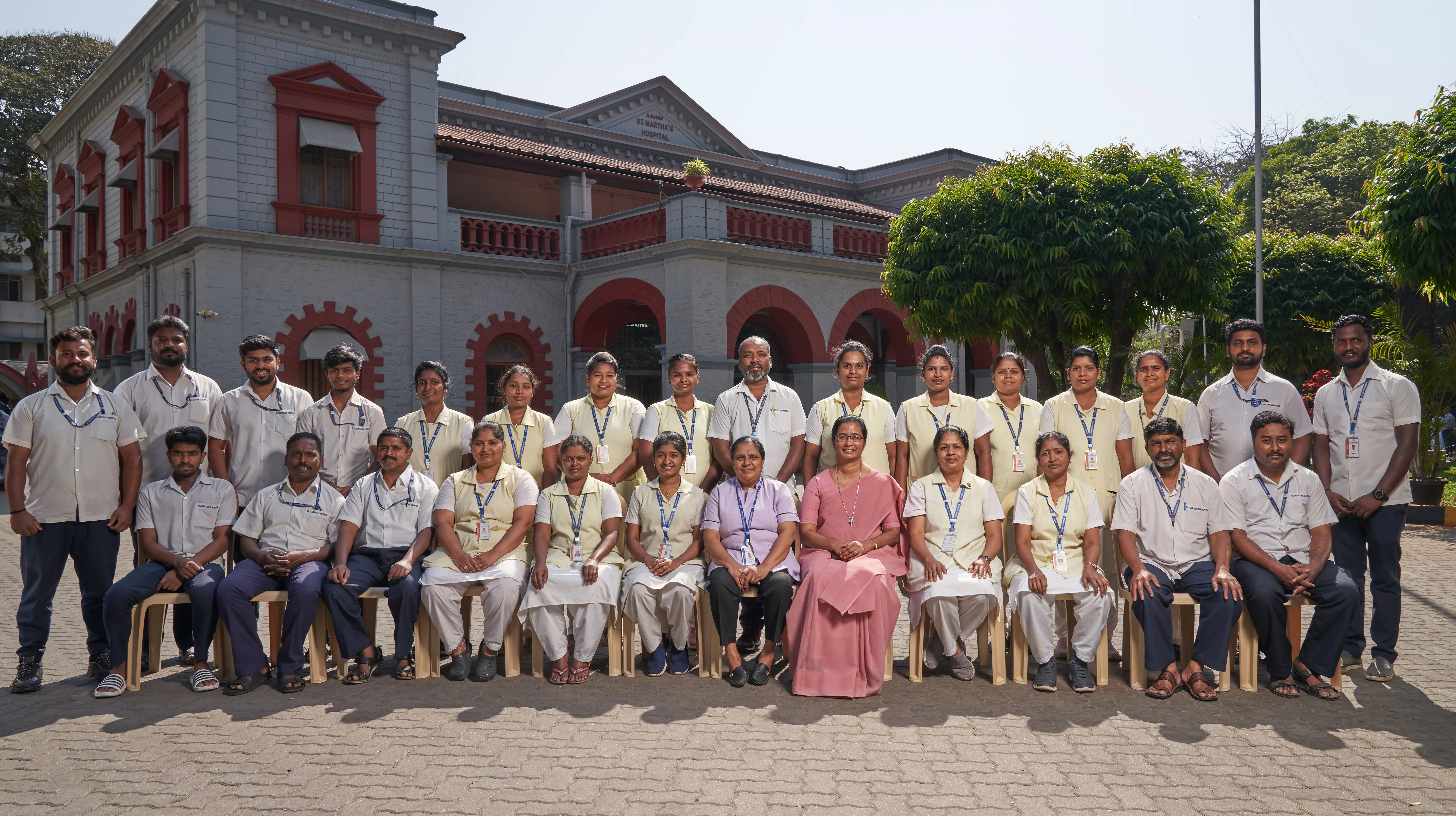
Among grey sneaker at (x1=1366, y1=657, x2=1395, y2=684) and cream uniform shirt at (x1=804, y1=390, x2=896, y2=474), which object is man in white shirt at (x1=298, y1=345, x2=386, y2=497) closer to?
cream uniform shirt at (x1=804, y1=390, x2=896, y2=474)

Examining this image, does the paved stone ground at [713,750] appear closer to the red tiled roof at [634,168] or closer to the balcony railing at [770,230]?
the balcony railing at [770,230]

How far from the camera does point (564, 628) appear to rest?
600 cm

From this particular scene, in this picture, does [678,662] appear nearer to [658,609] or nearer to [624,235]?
[658,609]

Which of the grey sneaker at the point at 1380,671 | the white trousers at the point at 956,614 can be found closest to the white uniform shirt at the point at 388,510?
the white trousers at the point at 956,614

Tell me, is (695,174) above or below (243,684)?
above

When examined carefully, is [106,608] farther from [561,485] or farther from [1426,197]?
[1426,197]

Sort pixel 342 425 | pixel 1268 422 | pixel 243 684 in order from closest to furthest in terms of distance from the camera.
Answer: pixel 243 684 < pixel 1268 422 < pixel 342 425

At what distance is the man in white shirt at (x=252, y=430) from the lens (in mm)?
6336

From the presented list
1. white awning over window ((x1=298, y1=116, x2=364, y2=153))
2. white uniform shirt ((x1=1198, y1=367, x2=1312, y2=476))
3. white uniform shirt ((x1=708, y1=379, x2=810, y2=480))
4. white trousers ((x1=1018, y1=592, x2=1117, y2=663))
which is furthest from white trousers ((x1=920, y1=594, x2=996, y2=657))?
white awning over window ((x1=298, y1=116, x2=364, y2=153))

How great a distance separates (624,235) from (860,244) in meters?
4.59

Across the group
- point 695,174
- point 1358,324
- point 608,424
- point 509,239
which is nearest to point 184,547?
point 608,424

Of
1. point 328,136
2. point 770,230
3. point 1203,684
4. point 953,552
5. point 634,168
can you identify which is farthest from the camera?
point 634,168

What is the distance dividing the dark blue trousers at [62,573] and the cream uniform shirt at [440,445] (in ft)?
6.01

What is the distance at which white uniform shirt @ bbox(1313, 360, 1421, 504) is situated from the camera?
19.2 ft
